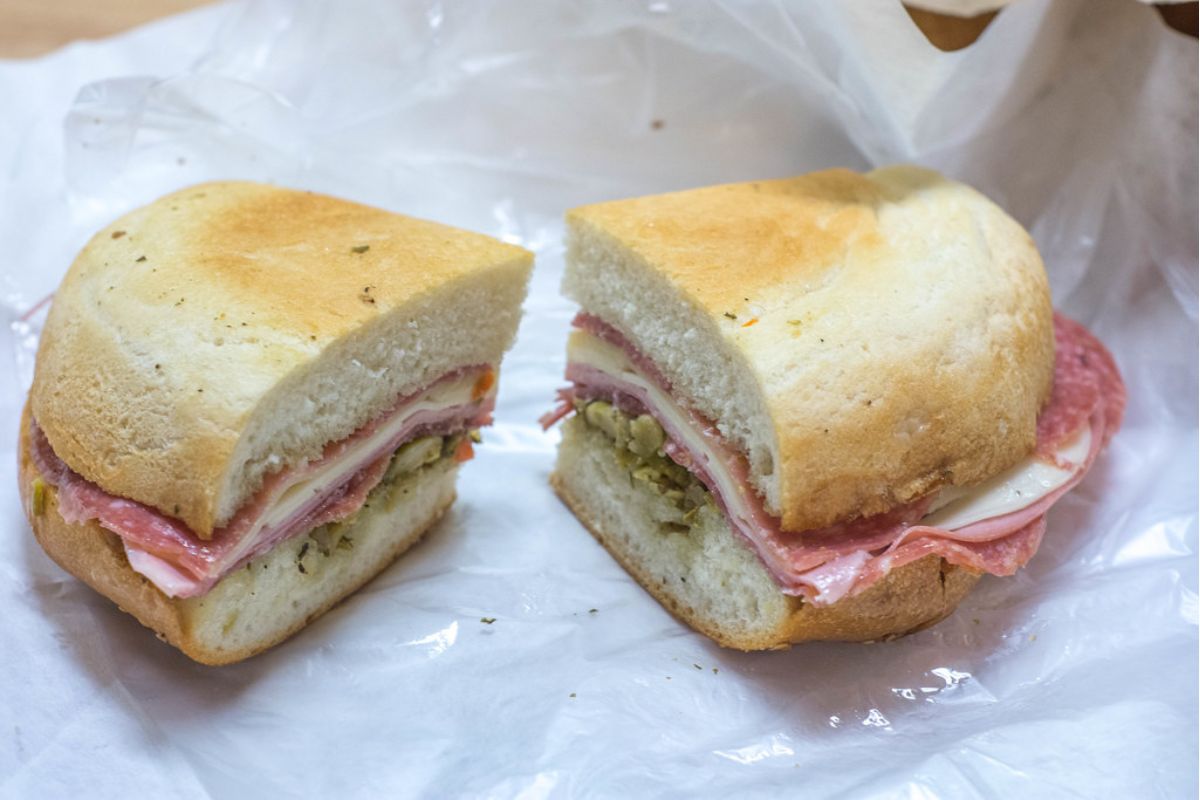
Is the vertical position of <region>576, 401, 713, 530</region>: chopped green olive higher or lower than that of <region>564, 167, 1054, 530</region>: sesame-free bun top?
lower

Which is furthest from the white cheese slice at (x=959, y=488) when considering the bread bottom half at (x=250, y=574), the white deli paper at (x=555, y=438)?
the bread bottom half at (x=250, y=574)

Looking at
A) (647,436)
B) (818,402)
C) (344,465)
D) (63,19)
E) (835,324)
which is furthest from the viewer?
(63,19)

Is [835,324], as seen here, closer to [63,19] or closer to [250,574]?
[250,574]

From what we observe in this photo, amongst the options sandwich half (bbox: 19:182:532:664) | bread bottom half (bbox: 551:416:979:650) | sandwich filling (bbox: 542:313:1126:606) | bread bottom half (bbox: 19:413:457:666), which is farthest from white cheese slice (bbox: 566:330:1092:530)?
bread bottom half (bbox: 19:413:457:666)

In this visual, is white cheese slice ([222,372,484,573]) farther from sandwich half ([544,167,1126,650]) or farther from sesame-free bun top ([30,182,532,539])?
sandwich half ([544,167,1126,650])

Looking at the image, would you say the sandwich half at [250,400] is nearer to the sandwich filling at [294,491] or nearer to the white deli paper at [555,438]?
the sandwich filling at [294,491]

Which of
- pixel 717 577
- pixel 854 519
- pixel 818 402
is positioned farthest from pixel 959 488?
pixel 717 577
